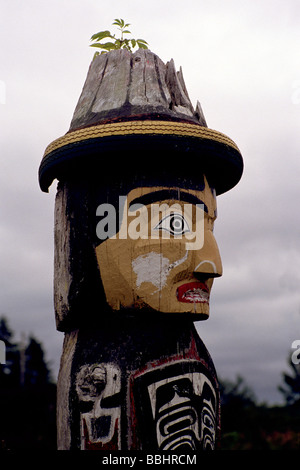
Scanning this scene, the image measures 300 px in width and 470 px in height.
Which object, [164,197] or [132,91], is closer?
[164,197]

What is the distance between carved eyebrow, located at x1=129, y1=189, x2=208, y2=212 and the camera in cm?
405

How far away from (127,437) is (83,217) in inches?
63.7

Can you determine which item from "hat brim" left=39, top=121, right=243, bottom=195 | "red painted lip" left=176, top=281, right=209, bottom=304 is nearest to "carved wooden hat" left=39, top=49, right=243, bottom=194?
"hat brim" left=39, top=121, right=243, bottom=195

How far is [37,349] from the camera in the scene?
1083 inches

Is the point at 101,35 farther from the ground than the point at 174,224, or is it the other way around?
the point at 101,35

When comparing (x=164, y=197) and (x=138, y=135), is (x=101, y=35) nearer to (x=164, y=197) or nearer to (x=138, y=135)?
(x=138, y=135)

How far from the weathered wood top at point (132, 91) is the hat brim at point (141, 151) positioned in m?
0.23

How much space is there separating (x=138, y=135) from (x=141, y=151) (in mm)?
123

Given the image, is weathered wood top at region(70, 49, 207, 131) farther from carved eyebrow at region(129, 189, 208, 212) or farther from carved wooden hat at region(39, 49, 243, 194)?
carved eyebrow at region(129, 189, 208, 212)

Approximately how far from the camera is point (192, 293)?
13.2 feet

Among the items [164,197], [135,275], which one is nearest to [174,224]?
[164,197]

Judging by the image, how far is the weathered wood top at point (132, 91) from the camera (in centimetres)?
441

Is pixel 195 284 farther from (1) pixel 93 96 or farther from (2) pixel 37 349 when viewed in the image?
(2) pixel 37 349
